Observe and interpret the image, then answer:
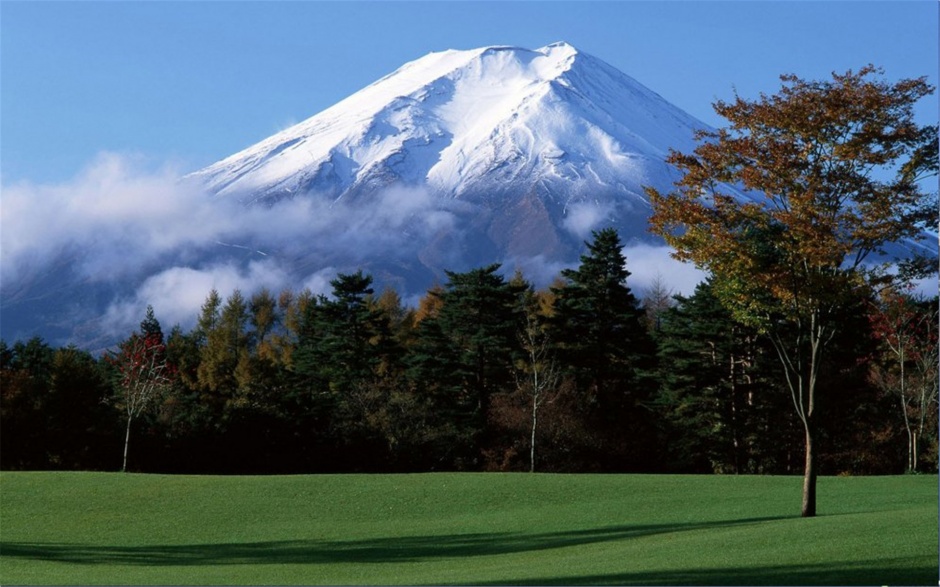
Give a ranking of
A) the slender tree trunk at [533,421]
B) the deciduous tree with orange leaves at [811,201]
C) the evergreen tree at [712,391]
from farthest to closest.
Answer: the evergreen tree at [712,391]
the slender tree trunk at [533,421]
the deciduous tree with orange leaves at [811,201]

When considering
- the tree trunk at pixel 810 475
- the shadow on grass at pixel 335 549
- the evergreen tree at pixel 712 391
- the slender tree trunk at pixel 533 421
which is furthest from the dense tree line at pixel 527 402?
the tree trunk at pixel 810 475

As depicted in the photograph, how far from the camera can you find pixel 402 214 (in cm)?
19662

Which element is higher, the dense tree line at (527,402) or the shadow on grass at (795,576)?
the dense tree line at (527,402)

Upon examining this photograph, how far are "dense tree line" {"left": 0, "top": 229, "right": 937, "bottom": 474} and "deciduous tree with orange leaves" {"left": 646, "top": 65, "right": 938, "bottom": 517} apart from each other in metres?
22.3

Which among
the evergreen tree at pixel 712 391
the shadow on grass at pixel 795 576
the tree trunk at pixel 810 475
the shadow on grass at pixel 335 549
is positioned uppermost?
the evergreen tree at pixel 712 391

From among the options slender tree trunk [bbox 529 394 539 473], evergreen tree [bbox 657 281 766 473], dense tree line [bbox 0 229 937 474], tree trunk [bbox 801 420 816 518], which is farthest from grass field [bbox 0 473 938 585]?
evergreen tree [bbox 657 281 766 473]

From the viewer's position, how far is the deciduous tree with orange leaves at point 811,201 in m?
18.0

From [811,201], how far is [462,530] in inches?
380

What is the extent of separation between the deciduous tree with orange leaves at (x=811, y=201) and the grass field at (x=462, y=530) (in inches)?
147

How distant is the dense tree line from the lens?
138 ft

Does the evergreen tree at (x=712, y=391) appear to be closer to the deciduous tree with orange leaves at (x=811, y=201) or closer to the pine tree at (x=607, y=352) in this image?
the pine tree at (x=607, y=352)

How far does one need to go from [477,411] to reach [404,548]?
24815 mm

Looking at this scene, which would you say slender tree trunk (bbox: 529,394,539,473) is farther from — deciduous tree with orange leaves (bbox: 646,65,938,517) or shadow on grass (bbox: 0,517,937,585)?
deciduous tree with orange leaves (bbox: 646,65,938,517)

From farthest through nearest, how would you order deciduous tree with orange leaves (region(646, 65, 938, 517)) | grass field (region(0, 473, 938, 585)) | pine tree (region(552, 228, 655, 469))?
1. pine tree (region(552, 228, 655, 469))
2. deciduous tree with orange leaves (region(646, 65, 938, 517))
3. grass field (region(0, 473, 938, 585))
